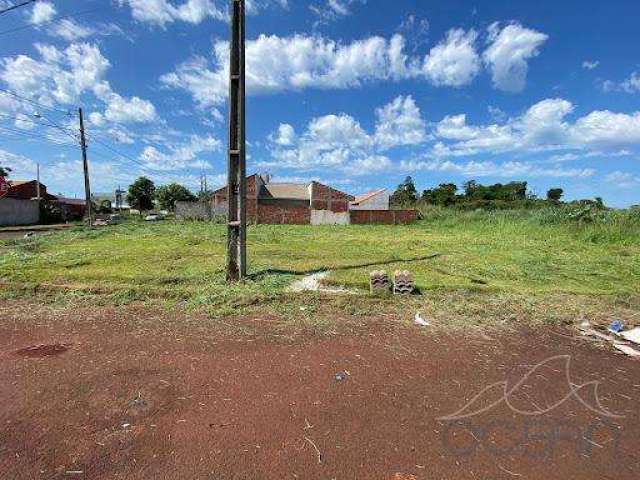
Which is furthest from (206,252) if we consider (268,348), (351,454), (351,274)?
(351,454)

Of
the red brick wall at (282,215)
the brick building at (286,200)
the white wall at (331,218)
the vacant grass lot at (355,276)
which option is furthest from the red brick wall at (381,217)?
the vacant grass lot at (355,276)

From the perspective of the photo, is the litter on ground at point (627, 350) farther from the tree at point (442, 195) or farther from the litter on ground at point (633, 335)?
the tree at point (442, 195)

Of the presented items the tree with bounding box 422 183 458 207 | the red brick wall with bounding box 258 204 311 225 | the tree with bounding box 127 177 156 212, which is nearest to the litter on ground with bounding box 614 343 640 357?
the red brick wall with bounding box 258 204 311 225

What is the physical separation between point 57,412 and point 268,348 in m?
1.95

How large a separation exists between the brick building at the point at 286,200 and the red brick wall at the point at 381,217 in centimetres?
106

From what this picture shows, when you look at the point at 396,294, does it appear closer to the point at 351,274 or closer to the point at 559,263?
the point at 351,274

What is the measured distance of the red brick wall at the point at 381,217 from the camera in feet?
106

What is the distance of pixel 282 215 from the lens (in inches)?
1266

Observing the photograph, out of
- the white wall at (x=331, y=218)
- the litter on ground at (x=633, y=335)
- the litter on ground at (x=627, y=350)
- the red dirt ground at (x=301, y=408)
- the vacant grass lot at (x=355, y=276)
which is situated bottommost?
the red dirt ground at (x=301, y=408)

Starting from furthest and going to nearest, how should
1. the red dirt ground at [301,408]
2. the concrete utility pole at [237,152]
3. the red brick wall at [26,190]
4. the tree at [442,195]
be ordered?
the tree at [442,195]
the red brick wall at [26,190]
the concrete utility pole at [237,152]
the red dirt ground at [301,408]

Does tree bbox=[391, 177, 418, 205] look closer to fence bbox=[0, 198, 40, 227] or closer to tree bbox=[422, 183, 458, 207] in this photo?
tree bbox=[422, 183, 458, 207]

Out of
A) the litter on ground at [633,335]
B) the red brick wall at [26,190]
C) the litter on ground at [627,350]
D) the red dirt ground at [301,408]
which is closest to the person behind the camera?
the red dirt ground at [301,408]

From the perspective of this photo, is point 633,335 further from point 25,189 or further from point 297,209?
point 25,189

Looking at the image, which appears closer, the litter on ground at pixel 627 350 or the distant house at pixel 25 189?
the litter on ground at pixel 627 350
